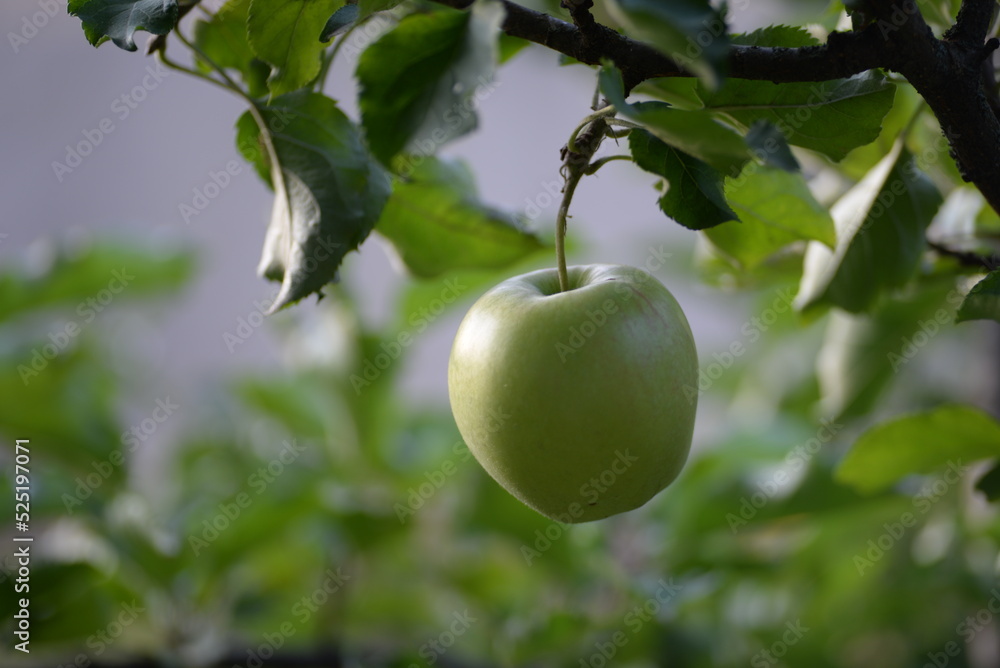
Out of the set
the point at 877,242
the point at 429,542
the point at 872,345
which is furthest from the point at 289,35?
the point at 429,542

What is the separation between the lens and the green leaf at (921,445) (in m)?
0.43

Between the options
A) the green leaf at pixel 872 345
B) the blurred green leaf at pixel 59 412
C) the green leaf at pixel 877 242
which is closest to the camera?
the green leaf at pixel 877 242

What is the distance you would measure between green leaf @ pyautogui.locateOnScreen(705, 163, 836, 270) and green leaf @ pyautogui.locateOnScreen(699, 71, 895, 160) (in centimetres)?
6

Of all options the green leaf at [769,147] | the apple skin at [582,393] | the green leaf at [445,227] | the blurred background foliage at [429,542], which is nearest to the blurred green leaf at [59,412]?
the blurred background foliage at [429,542]

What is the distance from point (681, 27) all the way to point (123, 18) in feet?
0.62

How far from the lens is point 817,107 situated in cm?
28

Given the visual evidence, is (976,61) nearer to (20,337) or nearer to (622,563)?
(622,563)

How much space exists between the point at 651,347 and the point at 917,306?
39 cm

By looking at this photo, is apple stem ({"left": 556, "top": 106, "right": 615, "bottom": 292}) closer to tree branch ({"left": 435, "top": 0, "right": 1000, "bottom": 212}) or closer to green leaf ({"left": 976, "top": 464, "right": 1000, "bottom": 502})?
tree branch ({"left": 435, "top": 0, "right": 1000, "bottom": 212})

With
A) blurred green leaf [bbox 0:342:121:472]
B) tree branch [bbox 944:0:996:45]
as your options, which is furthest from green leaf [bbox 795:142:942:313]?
blurred green leaf [bbox 0:342:121:472]

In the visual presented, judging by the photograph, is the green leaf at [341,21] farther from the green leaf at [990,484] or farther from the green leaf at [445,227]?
the green leaf at [990,484]

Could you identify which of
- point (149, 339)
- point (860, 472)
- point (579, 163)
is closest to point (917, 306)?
point (860, 472)

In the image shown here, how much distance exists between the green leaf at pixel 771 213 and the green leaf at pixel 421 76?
16 centimetres

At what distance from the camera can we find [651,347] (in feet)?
0.90
